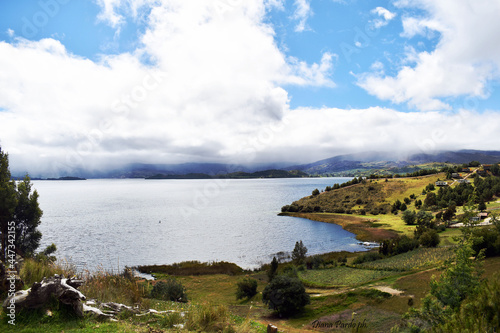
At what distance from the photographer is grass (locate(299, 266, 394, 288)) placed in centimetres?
2677

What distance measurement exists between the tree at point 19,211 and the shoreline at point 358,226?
2311 inches

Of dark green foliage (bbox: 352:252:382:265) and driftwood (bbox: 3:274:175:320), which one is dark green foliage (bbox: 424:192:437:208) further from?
driftwood (bbox: 3:274:175:320)

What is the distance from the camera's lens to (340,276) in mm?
30438

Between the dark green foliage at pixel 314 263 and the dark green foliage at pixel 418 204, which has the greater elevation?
the dark green foliage at pixel 418 204

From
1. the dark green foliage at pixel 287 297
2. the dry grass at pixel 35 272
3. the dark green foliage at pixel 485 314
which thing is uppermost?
the dark green foliage at pixel 485 314

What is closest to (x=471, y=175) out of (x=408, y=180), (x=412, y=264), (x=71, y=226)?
(x=408, y=180)

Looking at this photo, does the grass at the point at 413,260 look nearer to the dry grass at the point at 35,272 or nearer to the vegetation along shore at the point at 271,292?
the vegetation along shore at the point at 271,292

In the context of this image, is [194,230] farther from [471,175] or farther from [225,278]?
[471,175]

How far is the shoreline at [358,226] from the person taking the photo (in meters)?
→ 60.9

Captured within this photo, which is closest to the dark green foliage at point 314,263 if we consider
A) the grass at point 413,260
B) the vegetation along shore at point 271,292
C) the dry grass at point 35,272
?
the vegetation along shore at point 271,292

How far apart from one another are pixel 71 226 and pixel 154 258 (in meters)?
34.1

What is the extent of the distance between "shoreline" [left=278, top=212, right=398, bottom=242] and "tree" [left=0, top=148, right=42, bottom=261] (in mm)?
58707

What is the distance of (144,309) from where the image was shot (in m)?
9.75

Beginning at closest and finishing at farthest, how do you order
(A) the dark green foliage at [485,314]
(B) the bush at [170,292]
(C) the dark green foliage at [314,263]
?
(A) the dark green foliage at [485,314] < (B) the bush at [170,292] < (C) the dark green foliage at [314,263]
